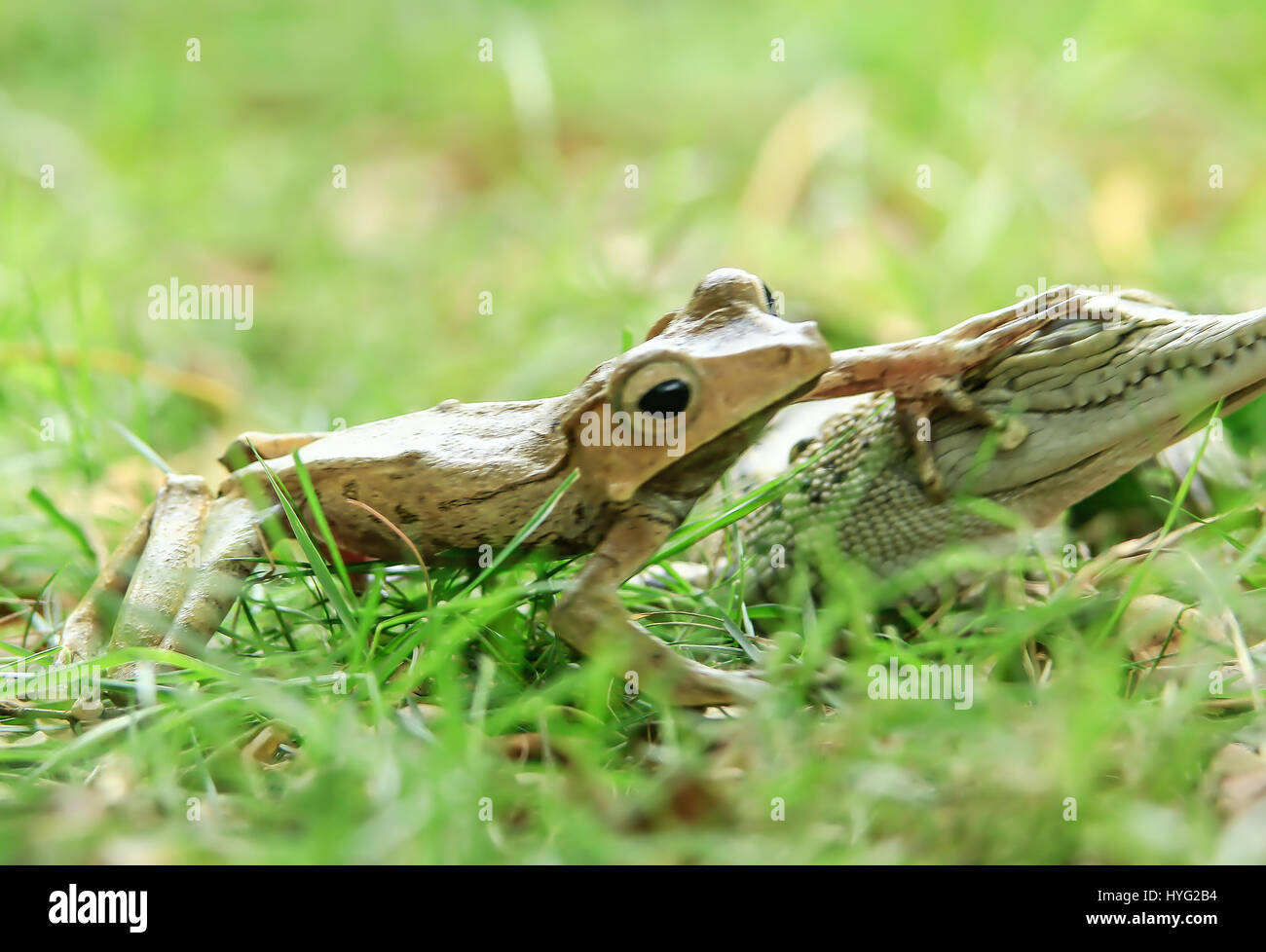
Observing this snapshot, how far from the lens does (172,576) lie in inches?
104

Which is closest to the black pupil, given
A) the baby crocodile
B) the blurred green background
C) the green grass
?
the green grass

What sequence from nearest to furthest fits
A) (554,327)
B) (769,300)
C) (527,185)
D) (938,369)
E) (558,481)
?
(558,481) < (769,300) < (938,369) < (554,327) < (527,185)

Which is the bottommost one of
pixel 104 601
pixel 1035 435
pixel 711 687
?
pixel 711 687

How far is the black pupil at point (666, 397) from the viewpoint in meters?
2.34

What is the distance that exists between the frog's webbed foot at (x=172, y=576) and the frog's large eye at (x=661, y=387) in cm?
106

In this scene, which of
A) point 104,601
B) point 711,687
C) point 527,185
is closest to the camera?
point 711,687

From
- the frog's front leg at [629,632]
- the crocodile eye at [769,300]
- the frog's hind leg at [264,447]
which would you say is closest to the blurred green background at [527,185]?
the frog's hind leg at [264,447]

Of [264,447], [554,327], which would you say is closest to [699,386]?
[264,447]

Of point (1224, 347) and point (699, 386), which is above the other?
point (1224, 347)

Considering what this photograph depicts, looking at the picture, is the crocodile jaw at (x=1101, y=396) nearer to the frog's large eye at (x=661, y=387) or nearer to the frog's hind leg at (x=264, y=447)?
the frog's large eye at (x=661, y=387)

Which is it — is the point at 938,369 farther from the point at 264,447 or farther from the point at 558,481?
the point at 264,447

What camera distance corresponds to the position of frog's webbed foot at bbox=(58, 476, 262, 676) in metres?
2.55

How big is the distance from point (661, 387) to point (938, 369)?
2.80 feet
